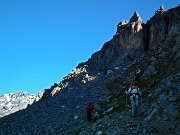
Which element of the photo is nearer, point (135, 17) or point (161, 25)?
point (161, 25)

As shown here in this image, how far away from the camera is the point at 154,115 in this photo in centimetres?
2069

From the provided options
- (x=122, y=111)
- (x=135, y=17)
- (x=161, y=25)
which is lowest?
(x=122, y=111)

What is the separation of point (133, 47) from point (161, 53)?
86122mm

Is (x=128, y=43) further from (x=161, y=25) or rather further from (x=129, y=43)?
(x=161, y=25)

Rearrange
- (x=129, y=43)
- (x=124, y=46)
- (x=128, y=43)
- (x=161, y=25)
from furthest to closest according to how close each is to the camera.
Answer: (x=124, y=46) → (x=128, y=43) → (x=129, y=43) → (x=161, y=25)

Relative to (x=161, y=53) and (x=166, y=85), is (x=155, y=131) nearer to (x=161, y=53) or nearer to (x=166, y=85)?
(x=166, y=85)

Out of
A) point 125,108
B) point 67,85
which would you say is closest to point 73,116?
point 125,108

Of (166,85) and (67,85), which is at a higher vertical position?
(67,85)

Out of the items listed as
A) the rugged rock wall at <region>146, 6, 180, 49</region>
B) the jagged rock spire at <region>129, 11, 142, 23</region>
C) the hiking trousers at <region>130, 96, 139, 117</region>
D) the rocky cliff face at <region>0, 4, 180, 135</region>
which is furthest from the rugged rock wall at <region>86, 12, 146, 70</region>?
the hiking trousers at <region>130, 96, 139, 117</region>

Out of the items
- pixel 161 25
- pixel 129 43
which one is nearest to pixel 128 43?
pixel 129 43

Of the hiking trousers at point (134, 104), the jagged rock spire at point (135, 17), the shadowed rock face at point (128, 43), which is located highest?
the jagged rock spire at point (135, 17)

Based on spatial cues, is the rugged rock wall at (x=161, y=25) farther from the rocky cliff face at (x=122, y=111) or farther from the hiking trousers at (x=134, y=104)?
the hiking trousers at (x=134, y=104)

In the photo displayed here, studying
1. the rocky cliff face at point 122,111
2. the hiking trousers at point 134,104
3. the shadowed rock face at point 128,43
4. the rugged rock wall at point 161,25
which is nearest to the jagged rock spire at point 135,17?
the shadowed rock face at point 128,43

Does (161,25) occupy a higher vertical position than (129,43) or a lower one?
higher
